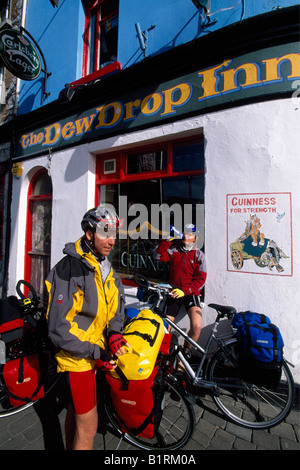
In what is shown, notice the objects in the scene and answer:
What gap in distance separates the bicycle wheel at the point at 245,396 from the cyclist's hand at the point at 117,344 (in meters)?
1.39

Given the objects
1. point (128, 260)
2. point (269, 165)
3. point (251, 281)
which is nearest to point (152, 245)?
point (128, 260)

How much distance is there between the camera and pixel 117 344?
1.84 metres

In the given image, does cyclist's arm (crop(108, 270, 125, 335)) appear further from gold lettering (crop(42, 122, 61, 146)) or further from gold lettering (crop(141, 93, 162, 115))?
gold lettering (crop(42, 122, 61, 146))

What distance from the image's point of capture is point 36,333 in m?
2.73

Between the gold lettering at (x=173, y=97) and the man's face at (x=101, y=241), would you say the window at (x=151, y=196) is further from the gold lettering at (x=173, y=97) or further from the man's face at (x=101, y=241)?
the man's face at (x=101, y=241)

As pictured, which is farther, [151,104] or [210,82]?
[151,104]

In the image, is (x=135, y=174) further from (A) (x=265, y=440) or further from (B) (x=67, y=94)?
(A) (x=265, y=440)

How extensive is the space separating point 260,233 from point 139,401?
8.00 feet

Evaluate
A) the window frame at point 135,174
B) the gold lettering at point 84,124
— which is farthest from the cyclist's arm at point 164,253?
the gold lettering at point 84,124

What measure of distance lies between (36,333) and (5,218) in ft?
17.2

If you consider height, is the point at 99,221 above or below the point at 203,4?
below

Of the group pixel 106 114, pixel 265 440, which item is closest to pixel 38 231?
pixel 106 114

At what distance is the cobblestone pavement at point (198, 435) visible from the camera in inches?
86.0
